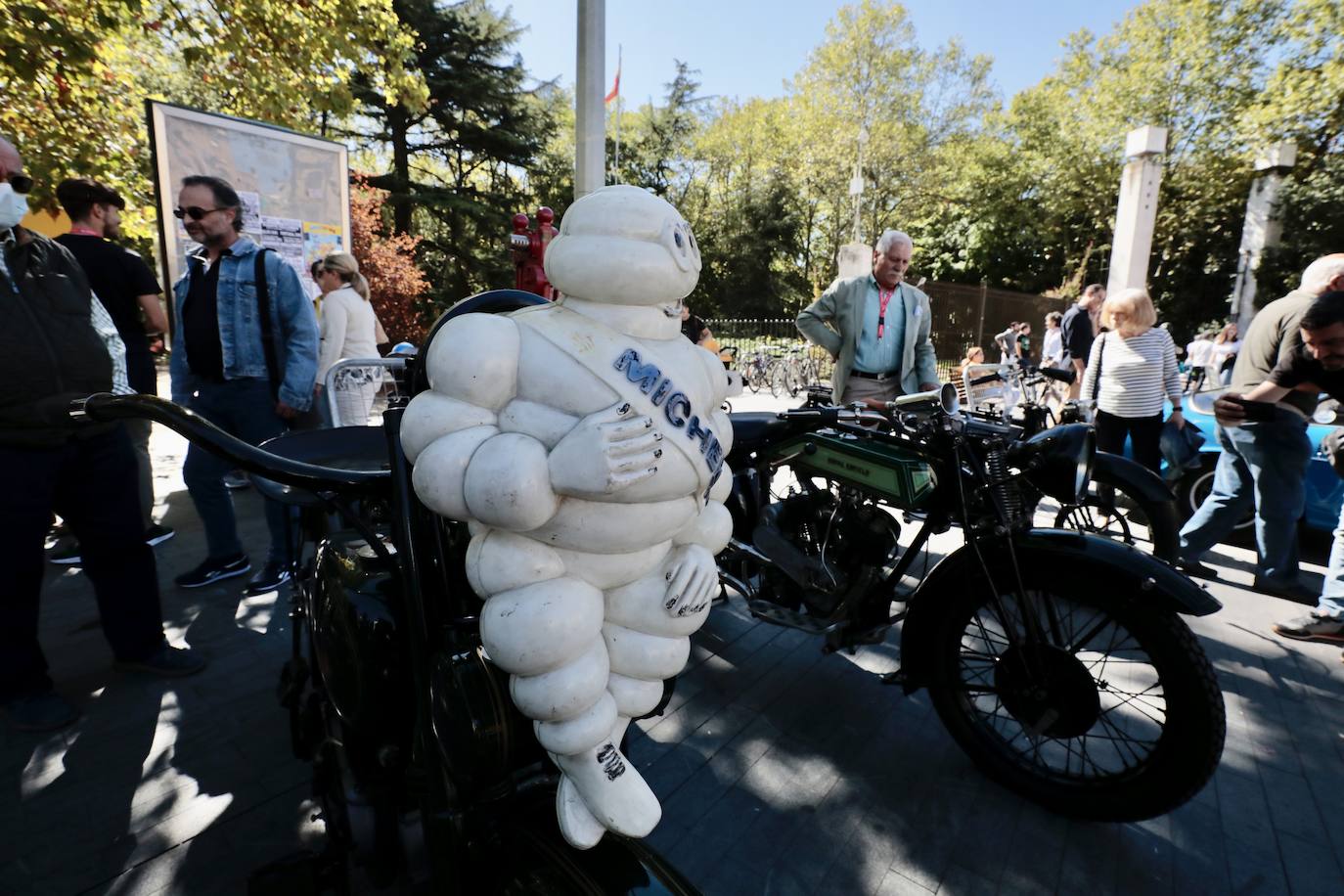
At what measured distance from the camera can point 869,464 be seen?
103 inches

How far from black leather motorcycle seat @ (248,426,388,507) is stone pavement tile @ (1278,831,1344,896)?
2.68 m

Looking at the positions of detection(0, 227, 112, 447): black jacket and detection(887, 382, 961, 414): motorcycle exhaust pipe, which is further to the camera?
detection(887, 382, 961, 414): motorcycle exhaust pipe

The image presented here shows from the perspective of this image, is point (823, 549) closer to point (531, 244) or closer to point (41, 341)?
point (41, 341)

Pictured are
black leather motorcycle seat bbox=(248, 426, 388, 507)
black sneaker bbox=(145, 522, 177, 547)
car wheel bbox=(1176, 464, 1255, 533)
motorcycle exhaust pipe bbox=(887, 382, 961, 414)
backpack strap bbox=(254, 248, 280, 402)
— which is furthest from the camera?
car wheel bbox=(1176, 464, 1255, 533)

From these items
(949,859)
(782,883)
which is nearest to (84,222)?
(782,883)

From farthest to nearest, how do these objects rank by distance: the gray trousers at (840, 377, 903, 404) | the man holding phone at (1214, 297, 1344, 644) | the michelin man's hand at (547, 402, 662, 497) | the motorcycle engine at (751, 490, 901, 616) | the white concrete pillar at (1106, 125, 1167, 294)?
the white concrete pillar at (1106, 125, 1167, 294)
the gray trousers at (840, 377, 903, 404)
the man holding phone at (1214, 297, 1344, 644)
the motorcycle engine at (751, 490, 901, 616)
the michelin man's hand at (547, 402, 662, 497)

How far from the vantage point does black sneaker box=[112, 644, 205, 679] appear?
288 cm

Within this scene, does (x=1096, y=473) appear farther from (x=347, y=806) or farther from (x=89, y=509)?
(x=89, y=509)

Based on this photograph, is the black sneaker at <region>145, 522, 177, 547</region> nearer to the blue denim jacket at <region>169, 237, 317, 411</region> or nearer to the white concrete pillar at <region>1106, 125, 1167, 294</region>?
the blue denim jacket at <region>169, 237, 317, 411</region>

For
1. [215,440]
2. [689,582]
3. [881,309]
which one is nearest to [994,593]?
[689,582]

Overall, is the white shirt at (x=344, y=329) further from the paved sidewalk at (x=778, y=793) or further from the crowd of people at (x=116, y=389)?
the paved sidewalk at (x=778, y=793)

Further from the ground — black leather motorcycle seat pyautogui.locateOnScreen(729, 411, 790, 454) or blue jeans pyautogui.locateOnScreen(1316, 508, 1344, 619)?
black leather motorcycle seat pyautogui.locateOnScreen(729, 411, 790, 454)

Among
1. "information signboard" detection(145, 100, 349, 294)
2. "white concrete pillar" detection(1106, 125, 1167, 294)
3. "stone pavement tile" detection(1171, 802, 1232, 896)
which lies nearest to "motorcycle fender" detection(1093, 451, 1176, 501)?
"stone pavement tile" detection(1171, 802, 1232, 896)

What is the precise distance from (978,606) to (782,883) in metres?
1.02
